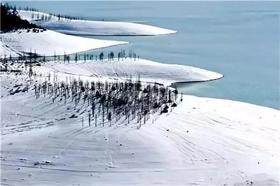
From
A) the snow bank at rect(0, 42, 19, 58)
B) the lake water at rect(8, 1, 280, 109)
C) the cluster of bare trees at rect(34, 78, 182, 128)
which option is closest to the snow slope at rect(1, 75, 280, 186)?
the cluster of bare trees at rect(34, 78, 182, 128)

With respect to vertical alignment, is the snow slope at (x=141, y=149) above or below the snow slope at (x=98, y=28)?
below

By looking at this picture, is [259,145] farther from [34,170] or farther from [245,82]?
Answer: [245,82]

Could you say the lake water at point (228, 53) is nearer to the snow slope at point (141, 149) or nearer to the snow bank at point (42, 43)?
the snow bank at point (42, 43)

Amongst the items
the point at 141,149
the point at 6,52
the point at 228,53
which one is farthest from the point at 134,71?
the point at 141,149

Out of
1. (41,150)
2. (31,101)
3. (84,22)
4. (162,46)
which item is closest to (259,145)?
(41,150)

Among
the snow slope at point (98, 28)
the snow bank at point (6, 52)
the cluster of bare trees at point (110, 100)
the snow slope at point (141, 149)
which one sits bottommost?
the snow slope at point (141, 149)

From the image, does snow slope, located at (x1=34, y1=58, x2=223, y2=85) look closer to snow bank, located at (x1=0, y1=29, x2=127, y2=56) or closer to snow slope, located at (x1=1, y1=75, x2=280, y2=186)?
snow bank, located at (x1=0, y1=29, x2=127, y2=56)

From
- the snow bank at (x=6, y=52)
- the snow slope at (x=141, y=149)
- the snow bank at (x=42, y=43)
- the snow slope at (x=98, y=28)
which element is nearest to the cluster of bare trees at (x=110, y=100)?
the snow slope at (x=141, y=149)

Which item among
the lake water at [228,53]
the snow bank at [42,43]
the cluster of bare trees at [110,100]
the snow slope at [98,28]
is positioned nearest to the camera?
the cluster of bare trees at [110,100]
